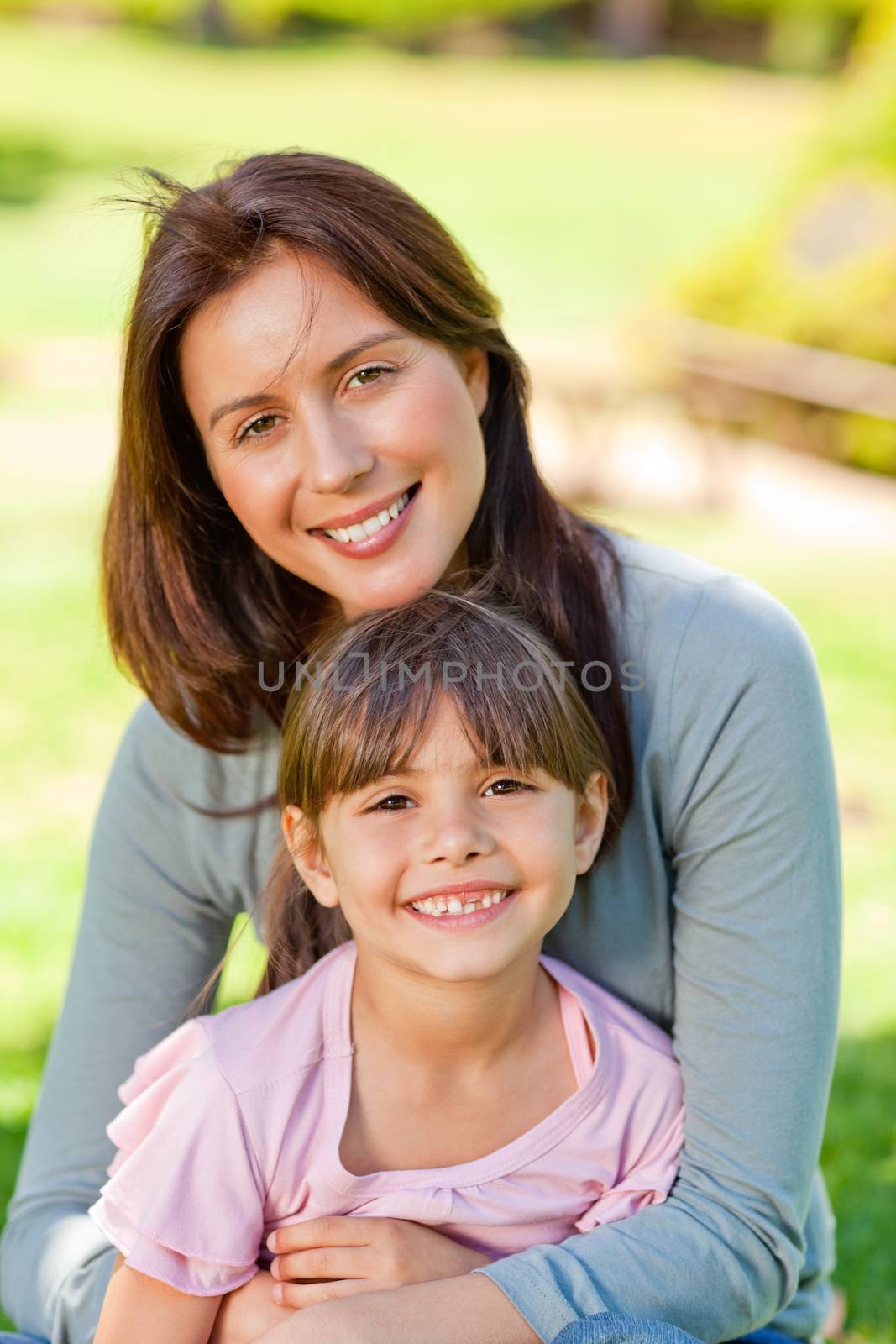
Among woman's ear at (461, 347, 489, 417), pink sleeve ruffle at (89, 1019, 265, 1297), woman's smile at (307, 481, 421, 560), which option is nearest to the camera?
pink sleeve ruffle at (89, 1019, 265, 1297)

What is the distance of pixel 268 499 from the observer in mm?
2234

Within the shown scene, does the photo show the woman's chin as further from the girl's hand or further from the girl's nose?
the girl's hand

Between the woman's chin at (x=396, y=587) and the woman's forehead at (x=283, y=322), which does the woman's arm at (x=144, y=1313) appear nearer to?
the woman's chin at (x=396, y=587)

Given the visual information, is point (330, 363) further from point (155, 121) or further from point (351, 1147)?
point (155, 121)

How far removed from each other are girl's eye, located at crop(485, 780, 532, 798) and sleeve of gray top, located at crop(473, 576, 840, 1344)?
0.25m

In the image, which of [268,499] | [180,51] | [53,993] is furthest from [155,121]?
[268,499]

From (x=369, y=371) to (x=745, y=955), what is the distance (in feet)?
3.15

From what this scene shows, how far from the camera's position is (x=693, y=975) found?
2.20m

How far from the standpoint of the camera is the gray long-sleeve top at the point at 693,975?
2049 mm

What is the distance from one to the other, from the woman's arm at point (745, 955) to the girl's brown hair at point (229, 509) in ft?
0.45

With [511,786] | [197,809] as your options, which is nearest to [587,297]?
[197,809]

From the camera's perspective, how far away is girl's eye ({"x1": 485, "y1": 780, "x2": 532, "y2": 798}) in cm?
204

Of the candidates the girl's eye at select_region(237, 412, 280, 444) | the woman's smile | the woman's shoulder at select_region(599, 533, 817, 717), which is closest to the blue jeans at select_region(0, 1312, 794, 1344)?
the woman's shoulder at select_region(599, 533, 817, 717)

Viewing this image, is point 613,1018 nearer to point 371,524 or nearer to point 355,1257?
point 355,1257
